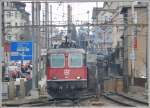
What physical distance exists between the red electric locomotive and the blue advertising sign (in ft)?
13.9

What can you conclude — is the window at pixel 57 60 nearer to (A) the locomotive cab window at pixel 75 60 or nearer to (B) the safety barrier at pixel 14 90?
(A) the locomotive cab window at pixel 75 60

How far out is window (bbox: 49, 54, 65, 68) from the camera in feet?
61.1

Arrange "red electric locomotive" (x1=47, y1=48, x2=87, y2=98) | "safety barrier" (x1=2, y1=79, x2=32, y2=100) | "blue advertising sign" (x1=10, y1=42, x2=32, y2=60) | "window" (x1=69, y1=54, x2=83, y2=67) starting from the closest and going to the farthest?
"blue advertising sign" (x1=10, y1=42, x2=32, y2=60) → "safety barrier" (x1=2, y1=79, x2=32, y2=100) → "red electric locomotive" (x1=47, y1=48, x2=87, y2=98) → "window" (x1=69, y1=54, x2=83, y2=67)

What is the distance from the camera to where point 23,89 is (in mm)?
16953

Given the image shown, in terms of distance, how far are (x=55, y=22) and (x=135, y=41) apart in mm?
Result: 7139

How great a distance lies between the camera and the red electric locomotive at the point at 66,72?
18031 millimetres

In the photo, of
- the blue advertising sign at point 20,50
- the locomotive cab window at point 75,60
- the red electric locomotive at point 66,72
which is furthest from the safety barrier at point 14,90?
the locomotive cab window at point 75,60

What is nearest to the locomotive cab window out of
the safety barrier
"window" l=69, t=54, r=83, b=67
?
"window" l=69, t=54, r=83, b=67

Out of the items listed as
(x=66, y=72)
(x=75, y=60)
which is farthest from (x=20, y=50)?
(x=75, y=60)

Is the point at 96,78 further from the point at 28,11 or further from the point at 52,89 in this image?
the point at 28,11

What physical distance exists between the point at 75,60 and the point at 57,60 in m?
0.87

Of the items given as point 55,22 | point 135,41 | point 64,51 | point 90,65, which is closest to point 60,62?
point 64,51

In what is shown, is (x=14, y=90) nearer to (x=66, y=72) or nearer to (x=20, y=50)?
(x=66, y=72)

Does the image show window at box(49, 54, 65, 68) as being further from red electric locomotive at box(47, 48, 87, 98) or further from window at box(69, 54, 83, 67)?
window at box(69, 54, 83, 67)
